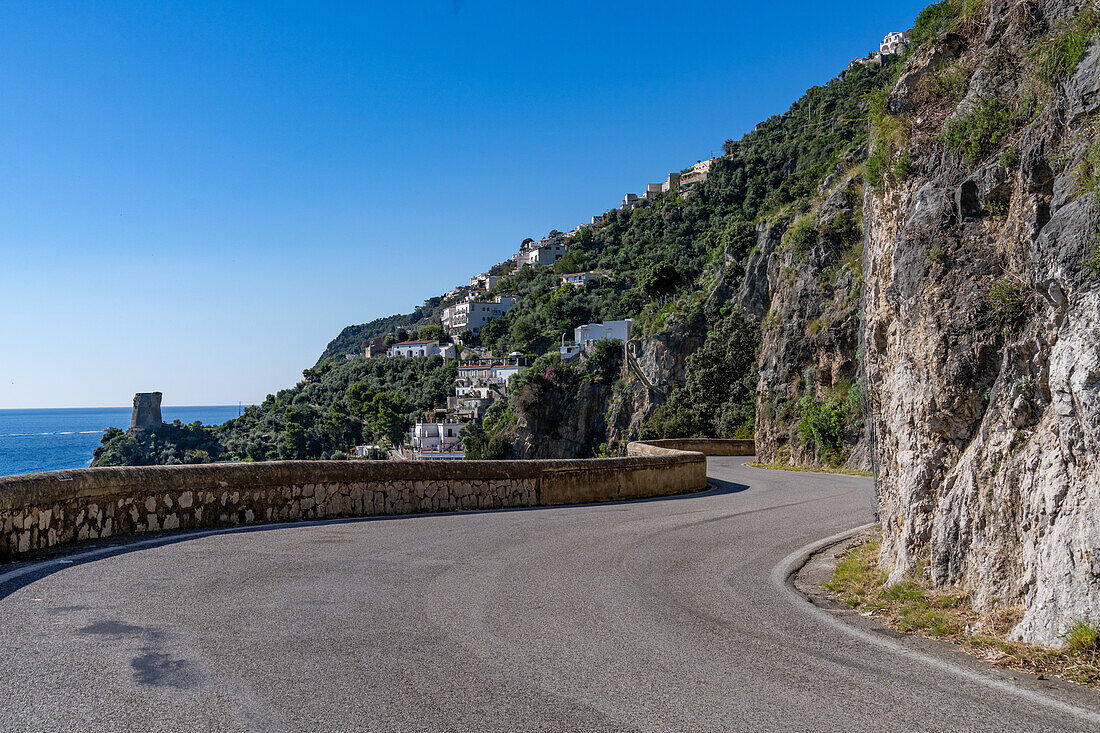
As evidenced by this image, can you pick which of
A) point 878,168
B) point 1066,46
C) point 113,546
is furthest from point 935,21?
point 113,546

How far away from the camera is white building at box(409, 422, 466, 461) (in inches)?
3883

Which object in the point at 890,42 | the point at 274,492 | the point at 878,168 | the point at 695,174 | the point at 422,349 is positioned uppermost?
the point at 890,42

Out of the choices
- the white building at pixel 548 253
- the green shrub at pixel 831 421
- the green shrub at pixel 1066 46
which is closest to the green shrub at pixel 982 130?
the green shrub at pixel 1066 46

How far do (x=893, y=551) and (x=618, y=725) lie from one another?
478 centimetres

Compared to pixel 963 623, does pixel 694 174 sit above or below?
above

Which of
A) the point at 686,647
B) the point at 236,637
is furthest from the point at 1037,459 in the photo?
the point at 236,637

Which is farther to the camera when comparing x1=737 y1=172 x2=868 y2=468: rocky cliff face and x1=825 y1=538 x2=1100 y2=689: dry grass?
x1=737 y1=172 x2=868 y2=468: rocky cliff face

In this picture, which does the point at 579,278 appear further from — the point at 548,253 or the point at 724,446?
the point at 724,446

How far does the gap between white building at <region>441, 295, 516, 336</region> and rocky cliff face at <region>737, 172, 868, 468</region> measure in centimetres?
11706

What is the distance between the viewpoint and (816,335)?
120 ft

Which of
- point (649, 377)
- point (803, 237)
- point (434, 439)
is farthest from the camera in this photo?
point (434, 439)

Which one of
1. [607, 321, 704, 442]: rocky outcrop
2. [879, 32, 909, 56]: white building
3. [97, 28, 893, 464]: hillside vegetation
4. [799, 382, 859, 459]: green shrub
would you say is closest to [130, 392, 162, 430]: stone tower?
[97, 28, 893, 464]: hillside vegetation

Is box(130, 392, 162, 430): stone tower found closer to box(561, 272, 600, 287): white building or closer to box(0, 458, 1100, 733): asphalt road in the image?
box(561, 272, 600, 287): white building

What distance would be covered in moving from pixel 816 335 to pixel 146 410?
126 m
